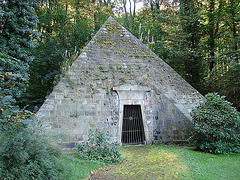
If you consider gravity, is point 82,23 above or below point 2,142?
above

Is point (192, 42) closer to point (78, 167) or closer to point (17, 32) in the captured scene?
point (17, 32)

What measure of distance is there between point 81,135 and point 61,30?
31.3 feet

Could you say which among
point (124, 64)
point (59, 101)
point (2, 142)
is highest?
point (124, 64)

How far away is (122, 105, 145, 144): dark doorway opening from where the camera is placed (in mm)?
7266

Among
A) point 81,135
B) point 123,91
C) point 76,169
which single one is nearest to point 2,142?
point 76,169

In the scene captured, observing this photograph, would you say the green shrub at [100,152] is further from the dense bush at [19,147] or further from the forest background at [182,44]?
the forest background at [182,44]

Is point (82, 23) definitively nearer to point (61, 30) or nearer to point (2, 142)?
point (61, 30)

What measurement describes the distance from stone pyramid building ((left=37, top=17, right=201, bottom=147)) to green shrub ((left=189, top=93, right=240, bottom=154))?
105 cm

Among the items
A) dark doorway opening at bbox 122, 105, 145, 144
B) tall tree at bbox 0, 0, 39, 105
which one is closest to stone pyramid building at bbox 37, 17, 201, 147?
dark doorway opening at bbox 122, 105, 145, 144

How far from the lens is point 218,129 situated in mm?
5902

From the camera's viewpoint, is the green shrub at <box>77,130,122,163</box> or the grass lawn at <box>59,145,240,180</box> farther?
the green shrub at <box>77,130,122,163</box>

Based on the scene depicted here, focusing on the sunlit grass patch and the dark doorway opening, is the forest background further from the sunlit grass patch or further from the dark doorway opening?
the sunlit grass patch


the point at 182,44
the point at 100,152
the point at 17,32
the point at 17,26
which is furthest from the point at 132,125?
the point at 182,44

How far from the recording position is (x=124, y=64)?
766cm
